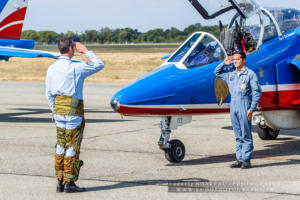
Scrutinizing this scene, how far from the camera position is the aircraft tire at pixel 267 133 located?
42.3ft

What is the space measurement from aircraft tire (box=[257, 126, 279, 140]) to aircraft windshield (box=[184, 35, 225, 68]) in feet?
11.0

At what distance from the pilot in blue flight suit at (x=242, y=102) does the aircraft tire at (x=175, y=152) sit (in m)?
0.97

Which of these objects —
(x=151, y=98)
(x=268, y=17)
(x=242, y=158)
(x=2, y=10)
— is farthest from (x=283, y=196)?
(x=2, y=10)

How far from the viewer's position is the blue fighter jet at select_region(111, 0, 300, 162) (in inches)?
369

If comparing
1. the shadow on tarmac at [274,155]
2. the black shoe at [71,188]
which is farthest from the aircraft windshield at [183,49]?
the black shoe at [71,188]

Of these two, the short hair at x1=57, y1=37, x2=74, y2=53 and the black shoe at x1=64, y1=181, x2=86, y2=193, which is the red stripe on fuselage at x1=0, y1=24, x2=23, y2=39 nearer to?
the short hair at x1=57, y1=37, x2=74, y2=53

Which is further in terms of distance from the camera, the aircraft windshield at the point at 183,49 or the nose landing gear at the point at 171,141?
the aircraft windshield at the point at 183,49

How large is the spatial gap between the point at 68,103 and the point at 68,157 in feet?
2.34

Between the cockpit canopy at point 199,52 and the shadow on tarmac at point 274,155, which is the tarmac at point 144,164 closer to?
the shadow on tarmac at point 274,155

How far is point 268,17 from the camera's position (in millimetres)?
11117

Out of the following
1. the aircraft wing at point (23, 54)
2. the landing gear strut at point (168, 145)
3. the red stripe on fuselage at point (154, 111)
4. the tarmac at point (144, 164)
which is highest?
the aircraft wing at point (23, 54)

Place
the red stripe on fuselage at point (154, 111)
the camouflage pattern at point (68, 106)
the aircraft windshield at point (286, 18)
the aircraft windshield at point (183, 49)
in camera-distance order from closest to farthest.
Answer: the camouflage pattern at point (68, 106) → the red stripe on fuselage at point (154, 111) → the aircraft windshield at point (183, 49) → the aircraft windshield at point (286, 18)

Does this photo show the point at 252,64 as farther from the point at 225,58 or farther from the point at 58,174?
the point at 58,174

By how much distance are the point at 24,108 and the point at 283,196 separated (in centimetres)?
1486
